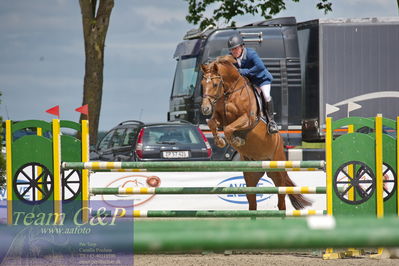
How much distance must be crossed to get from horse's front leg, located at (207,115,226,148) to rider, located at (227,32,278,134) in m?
0.62

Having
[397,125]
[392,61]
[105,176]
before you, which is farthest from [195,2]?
[397,125]

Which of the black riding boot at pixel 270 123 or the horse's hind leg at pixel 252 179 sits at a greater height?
the black riding boot at pixel 270 123

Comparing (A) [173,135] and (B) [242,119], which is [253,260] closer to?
(B) [242,119]

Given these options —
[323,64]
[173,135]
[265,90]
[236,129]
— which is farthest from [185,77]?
[236,129]

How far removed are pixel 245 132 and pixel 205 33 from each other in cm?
818

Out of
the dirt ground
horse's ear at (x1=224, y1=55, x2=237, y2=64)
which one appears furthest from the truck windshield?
the dirt ground

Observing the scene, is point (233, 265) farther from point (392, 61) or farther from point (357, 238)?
point (392, 61)

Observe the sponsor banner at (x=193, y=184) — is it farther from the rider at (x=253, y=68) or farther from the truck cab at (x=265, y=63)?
the truck cab at (x=265, y=63)

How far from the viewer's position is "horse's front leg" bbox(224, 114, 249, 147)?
285 inches

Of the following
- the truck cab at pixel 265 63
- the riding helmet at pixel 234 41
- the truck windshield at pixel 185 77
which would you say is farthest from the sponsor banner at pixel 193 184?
the truck windshield at pixel 185 77

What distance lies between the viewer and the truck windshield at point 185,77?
15172 millimetres

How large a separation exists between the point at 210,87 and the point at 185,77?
328 inches

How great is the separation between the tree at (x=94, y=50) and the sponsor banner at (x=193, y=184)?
7.86 metres

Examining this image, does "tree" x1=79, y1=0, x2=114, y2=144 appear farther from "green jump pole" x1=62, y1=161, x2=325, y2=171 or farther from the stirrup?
"green jump pole" x1=62, y1=161, x2=325, y2=171
